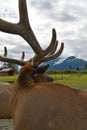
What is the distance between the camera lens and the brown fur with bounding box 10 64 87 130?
434cm

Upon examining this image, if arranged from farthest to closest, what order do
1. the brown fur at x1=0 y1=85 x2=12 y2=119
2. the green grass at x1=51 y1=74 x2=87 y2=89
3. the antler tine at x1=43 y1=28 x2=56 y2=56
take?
the green grass at x1=51 y1=74 x2=87 y2=89
the brown fur at x1=0 y1=85 x2=12 y2=119
the antler tine at x1=43 y1=28 x2=56 y2=56

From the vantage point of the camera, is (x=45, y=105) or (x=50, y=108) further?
(x=45, y=105)

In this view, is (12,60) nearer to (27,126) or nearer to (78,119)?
(27,126)

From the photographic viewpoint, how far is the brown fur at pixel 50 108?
4340 millimetres

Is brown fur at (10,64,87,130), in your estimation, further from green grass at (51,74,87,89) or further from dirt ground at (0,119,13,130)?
green grass at (51,74,87,89)

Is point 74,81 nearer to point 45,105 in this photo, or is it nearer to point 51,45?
point 51,45

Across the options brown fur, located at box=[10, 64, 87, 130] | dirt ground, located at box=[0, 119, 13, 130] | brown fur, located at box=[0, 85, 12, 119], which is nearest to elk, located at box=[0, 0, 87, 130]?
brown fur, located at box=[10, 64, 87, 130]

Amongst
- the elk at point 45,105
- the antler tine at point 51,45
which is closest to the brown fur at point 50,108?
the elk at point 45,105

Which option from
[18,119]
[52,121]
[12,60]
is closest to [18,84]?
[18,119]

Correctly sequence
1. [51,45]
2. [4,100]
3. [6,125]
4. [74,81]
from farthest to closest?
[74,81] < [6,125] < [4,100] < [51,45]

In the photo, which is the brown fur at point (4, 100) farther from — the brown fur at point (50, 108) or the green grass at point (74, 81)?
the green grass at point (74, 81)

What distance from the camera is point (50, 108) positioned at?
181 inches

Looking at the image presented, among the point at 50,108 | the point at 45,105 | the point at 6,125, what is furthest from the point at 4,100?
the point at 50,108

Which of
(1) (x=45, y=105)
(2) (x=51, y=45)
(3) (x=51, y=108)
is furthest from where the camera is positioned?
(2) (x=51, y=45)
